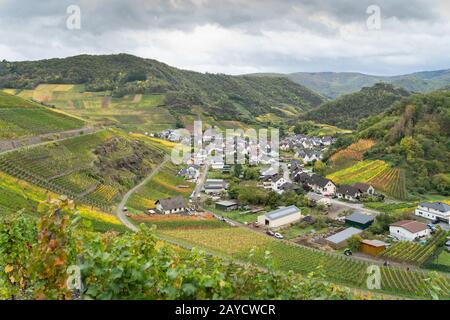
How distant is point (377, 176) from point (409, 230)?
79.9 feet

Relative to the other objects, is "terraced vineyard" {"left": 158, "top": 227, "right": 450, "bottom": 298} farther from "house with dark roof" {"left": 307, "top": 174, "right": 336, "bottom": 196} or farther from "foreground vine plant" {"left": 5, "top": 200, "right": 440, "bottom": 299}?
"house with dark roof" {"left": 307, "top": 174, "right": 336, "bottom": 196}

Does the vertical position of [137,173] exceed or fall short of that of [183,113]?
it falls short

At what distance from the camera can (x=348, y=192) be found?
57688mm

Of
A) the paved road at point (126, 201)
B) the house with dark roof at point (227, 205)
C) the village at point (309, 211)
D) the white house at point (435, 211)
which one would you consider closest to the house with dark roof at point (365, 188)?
the village at point (309, 211)

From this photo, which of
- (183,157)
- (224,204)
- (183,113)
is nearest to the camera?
(224,204)

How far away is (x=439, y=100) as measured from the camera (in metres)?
78.1

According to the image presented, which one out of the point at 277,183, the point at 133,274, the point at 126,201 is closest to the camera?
the point at 133,274

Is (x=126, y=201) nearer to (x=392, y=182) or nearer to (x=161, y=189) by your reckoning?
(x=161, y=189)

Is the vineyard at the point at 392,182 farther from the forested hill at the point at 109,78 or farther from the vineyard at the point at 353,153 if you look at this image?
the forested hill at the point at 109,78

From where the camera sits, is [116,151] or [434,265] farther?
[116,151]

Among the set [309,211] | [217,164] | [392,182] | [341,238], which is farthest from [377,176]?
[217,164]
